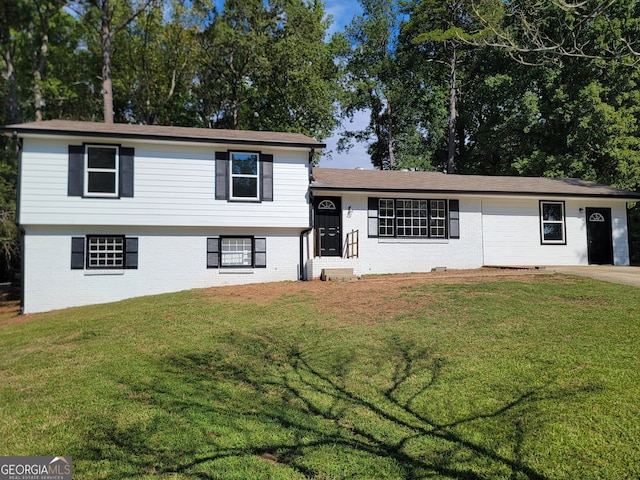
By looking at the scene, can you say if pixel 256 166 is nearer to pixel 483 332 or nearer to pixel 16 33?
pixel 483 332

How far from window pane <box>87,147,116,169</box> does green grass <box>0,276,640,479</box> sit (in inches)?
235

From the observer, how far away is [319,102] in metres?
26.4

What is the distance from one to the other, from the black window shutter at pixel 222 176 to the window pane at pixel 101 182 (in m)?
3.12

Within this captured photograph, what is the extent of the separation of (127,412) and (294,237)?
10.2 meters

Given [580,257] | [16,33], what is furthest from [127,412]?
[16,33]

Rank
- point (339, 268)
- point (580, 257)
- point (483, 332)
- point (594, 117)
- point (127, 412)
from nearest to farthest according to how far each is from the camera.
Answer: point (127, 412), point (483, 332), point (339, 268), point (580, 257), point (594, 117)

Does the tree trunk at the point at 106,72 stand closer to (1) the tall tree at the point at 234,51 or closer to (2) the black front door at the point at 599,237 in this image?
(1) the tall tree at the point at 234,51

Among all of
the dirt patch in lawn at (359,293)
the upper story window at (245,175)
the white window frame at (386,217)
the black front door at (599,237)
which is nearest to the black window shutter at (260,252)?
A: the dirt patch in lawn at (359,293)

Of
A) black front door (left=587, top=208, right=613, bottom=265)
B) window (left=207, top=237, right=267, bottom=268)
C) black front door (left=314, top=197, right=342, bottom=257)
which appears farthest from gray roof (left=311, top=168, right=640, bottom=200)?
window (left=207, top=237, right=267, bottom=268)

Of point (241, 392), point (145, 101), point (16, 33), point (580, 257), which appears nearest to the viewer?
point (241, 392)

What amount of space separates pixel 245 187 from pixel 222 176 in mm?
808

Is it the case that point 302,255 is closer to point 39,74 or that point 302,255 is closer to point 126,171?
point 126,171

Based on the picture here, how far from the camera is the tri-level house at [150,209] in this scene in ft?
41.6

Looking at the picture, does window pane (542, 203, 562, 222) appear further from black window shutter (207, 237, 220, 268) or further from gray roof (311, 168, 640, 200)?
black window shutter (207, 237, 220, 268)
